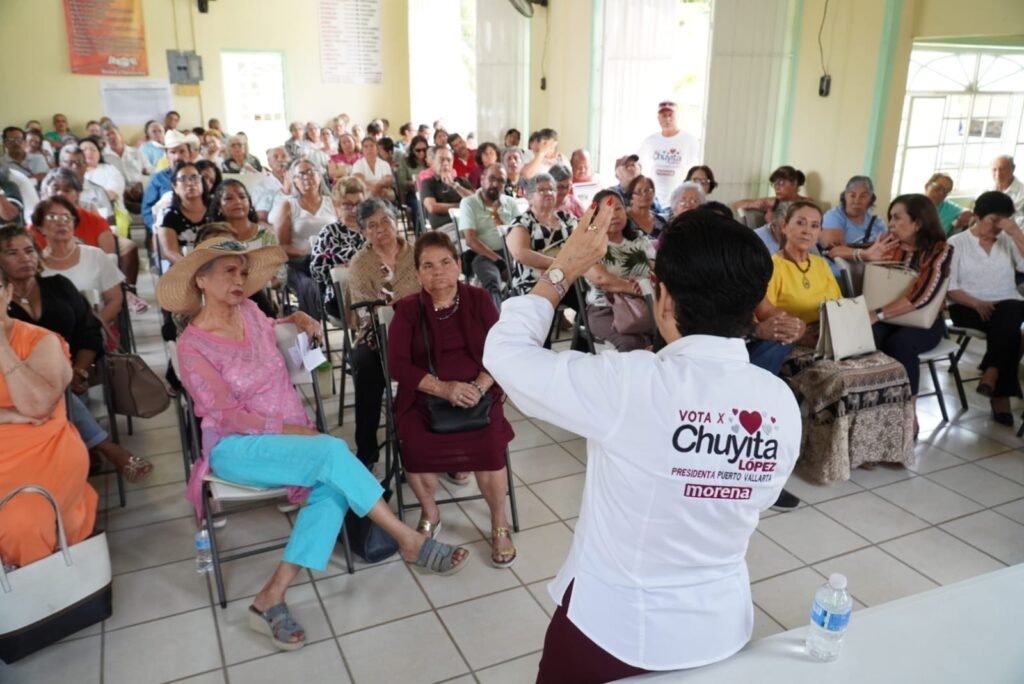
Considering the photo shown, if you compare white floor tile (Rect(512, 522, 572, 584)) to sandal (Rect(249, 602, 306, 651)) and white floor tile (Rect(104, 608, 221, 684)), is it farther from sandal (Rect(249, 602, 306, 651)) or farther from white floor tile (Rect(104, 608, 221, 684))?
white floor tile (Rect(104, 608, 221, 684))

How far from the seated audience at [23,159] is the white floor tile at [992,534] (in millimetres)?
8001

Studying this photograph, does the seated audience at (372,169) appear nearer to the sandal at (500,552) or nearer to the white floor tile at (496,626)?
the sandal at (500,552)

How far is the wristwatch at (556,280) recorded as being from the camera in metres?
1.26

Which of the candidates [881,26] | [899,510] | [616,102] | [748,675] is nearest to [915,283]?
[899,510]

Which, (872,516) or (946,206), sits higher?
(946,206)

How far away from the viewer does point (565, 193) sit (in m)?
5.27

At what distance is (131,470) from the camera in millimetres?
3078

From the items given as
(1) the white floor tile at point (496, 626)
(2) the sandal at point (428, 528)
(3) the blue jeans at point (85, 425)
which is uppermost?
(3) the blue jeans at point (85, 425)

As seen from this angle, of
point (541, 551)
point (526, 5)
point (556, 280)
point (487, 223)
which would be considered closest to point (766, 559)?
point (541, 551)

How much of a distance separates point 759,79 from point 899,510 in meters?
3.76

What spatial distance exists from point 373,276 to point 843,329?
2162 mm

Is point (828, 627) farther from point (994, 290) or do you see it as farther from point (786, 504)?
point (994, 290)

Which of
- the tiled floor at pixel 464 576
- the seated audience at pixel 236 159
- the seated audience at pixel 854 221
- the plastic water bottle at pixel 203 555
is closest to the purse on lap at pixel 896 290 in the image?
the tiled floor at pixel 464 576

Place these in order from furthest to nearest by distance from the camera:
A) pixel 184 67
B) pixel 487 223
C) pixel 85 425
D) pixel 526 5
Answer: pixel 184 67, pixel 526 5, pixel 487 223, pixel 85 425
